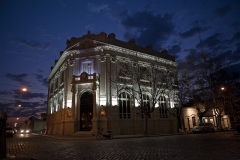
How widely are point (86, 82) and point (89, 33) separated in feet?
27.0

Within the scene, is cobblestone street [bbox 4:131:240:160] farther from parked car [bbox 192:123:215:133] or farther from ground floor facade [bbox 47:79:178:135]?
parked car [bbox 192:123:215:133]

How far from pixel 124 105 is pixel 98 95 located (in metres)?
4.37

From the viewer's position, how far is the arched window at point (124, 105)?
26.7 metres

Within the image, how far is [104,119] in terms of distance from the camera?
24.5 m

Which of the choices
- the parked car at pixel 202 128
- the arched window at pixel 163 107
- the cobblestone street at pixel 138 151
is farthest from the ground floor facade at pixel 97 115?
the cobblestone street at pixel 138 151

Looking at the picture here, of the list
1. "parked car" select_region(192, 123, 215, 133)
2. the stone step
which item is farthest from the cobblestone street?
"parked car" select_region(192, 123, 215, 133)

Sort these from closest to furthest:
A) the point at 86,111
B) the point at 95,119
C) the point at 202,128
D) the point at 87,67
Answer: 1. the point at 95,119
2. the point at 86,111
3. the point at 202,128
4. the point at 87,67

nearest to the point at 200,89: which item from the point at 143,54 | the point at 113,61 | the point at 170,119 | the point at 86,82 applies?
the point at 170,119

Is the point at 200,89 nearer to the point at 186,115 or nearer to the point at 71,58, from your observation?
the point at 186,115

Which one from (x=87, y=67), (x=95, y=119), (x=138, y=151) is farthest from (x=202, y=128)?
(x=138, y=151)

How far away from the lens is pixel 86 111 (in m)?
26.3

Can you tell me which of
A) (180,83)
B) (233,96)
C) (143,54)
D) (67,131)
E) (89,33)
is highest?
(89,33)

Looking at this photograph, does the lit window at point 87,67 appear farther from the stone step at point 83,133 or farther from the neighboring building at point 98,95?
the stone step at point 83,133

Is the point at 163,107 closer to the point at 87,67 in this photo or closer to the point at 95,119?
the point at 95,119
